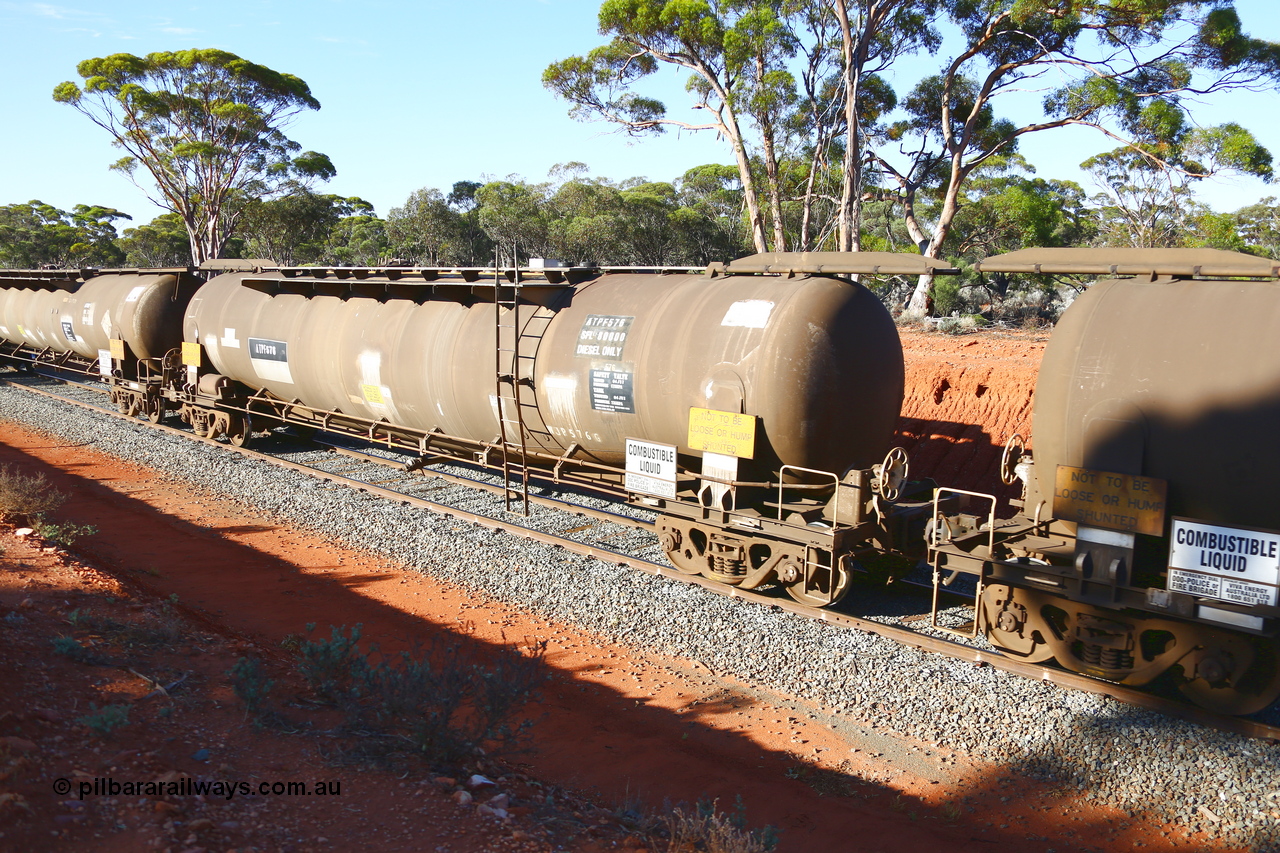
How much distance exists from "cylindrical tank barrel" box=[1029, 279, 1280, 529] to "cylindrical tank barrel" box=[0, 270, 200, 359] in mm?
20774

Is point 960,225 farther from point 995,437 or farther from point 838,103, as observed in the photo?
point 995,437

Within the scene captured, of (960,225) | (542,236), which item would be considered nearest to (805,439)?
(960,225)

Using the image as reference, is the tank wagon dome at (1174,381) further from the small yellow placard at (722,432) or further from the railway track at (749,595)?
the small yellow placard at (722,432)

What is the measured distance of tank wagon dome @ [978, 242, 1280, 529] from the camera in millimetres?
6723

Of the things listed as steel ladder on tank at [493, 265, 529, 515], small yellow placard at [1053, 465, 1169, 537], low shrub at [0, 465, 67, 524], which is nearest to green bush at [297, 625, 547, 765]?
steel ladder on tank at [493, 265, 529, 515]

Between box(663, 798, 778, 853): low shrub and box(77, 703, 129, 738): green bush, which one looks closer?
box(663, 798, 778, 853): low shrub

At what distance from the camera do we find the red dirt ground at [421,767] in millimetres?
4602

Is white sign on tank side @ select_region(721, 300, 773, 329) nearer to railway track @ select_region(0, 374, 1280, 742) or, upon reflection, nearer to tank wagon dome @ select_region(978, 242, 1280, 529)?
tank wagon dome @ select_region(978, 242, 1280, 529)

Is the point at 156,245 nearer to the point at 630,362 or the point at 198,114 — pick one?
the point at 198,114

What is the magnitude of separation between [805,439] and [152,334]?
60.7 ft

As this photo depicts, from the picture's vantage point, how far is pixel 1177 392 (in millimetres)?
7047

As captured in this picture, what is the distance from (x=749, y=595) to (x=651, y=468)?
6.76ft

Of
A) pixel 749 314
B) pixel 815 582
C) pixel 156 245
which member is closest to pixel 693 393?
pixel 749 314

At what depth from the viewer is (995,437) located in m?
16.9
